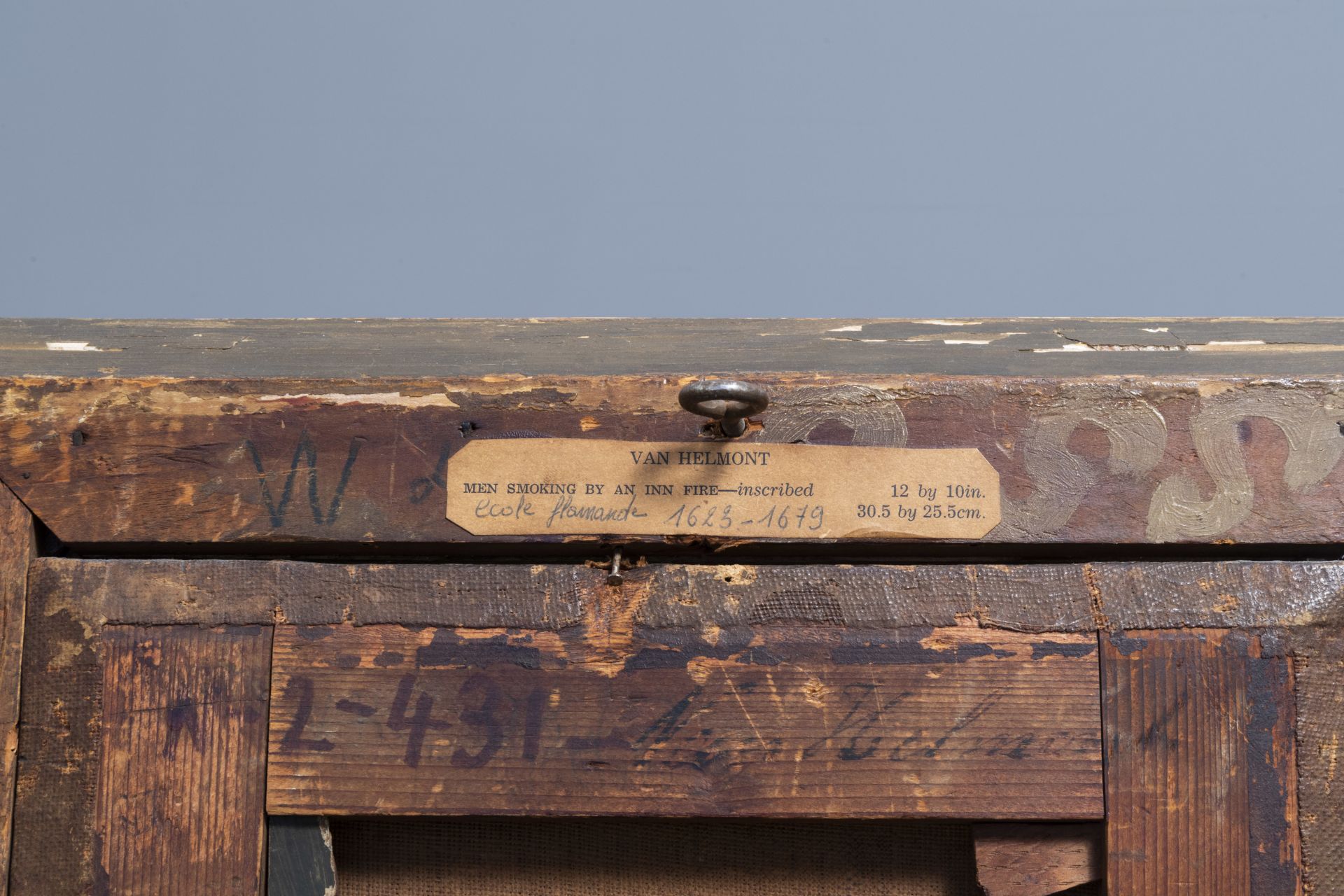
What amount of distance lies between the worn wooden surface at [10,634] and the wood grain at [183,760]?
0.35 feet

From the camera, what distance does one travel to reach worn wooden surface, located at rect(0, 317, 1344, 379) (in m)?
1.36

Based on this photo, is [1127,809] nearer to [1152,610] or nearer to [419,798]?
[1152,610]

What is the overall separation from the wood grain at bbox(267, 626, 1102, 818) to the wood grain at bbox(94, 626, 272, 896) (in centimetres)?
4

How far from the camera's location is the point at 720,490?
127 centimetres

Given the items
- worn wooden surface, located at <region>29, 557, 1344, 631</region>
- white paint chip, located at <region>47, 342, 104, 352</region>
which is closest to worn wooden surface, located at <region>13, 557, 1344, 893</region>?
worn wooden surface, located at <region>29, 557, 1344, 631</region>

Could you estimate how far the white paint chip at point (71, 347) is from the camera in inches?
56.2

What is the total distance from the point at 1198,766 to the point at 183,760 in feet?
4.16

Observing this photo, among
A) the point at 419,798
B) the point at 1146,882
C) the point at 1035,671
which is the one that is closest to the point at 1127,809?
the point at 1146,882


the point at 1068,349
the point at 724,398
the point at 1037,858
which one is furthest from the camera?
the point at 1068,349

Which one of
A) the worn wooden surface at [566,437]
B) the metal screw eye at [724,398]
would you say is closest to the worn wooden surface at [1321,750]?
the worn wooden surface at [566,437]

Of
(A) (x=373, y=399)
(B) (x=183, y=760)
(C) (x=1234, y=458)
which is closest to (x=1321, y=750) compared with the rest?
(C) (x=1234, y=458)

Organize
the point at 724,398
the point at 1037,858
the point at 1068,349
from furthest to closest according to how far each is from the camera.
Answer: the point at 1068,349 → the point at 1037,858 → the point at 724,398

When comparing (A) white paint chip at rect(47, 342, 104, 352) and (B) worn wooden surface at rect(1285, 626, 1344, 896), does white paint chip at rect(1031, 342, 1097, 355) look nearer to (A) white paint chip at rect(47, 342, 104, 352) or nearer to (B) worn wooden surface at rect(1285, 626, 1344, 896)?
(B) worn wooden surface at rect(1285, 626, 1344, 896)

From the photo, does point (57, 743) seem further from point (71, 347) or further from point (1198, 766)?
point (1198, 766)
